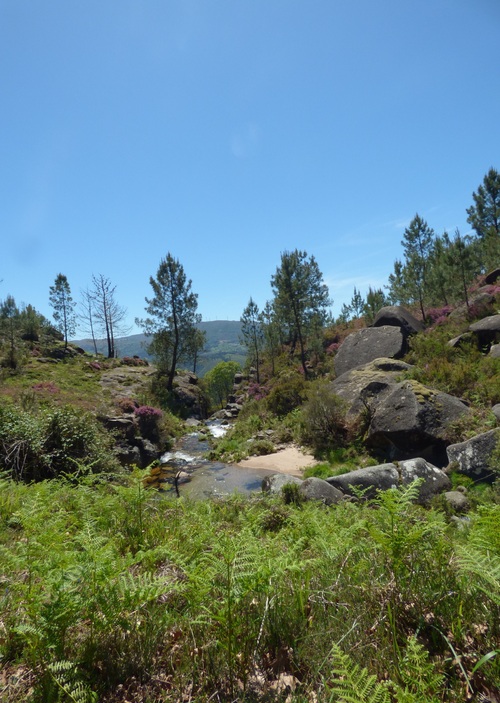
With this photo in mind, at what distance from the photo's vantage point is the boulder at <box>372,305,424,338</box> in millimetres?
22736

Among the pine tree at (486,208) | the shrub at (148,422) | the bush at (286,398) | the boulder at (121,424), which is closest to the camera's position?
the boulder at (121,424)

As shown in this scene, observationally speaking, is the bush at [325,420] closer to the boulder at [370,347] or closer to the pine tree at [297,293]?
the boulder at [370,347]

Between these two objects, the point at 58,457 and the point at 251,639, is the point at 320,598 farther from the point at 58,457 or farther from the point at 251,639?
the point at 58,457

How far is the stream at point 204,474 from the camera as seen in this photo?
12.0 metres

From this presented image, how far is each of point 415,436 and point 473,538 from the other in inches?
405

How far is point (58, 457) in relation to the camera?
8633mm

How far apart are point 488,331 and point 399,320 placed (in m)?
6.37

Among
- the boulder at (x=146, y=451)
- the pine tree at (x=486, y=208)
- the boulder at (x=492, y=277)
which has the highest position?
the pine tree at (x=486, y=208)

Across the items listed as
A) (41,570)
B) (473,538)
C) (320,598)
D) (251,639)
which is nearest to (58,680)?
(41,570)

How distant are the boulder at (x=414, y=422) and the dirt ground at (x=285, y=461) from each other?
3.00 meters

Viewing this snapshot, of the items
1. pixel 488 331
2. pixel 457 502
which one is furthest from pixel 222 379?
pixel 457 502

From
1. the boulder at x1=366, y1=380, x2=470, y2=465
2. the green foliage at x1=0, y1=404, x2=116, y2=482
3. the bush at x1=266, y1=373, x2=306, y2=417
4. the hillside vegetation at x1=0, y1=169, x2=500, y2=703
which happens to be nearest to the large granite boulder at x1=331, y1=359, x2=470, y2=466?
the boulder at x1=366, y1=380, x2=470, y2=465

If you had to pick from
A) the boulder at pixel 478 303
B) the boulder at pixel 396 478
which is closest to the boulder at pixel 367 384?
the boulder at pixel 396 478

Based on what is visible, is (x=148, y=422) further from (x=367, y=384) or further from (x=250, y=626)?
(x=250, y=626)
